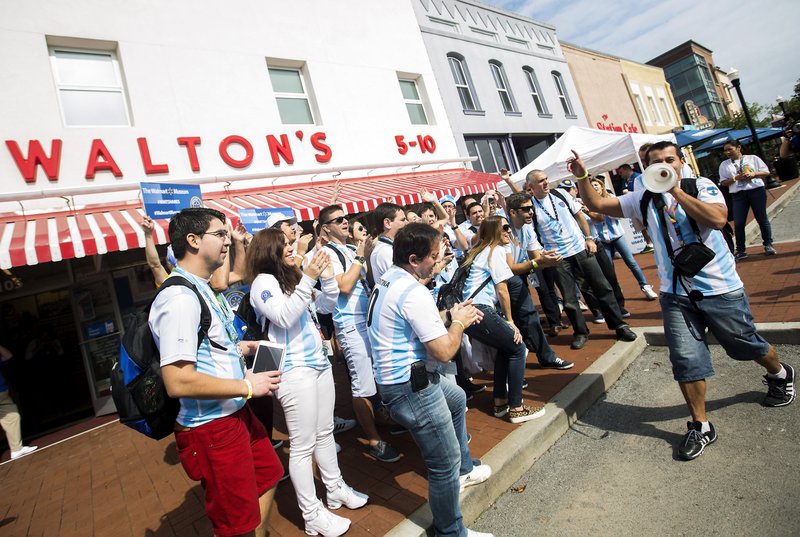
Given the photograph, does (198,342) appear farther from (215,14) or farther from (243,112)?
(215,14)

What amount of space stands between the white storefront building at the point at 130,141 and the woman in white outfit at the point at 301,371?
368cm

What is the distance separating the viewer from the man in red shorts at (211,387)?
1.77 meters

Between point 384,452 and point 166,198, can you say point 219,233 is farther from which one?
point 166,198

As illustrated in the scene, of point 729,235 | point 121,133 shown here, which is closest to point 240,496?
point 729,235

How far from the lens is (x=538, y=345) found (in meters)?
4.45

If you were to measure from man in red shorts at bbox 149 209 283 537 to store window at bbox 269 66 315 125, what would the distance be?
7.78 m

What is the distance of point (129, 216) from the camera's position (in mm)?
5957

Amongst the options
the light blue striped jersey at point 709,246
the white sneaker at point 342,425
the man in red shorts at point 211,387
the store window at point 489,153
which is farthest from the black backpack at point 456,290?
the store window at point 489,153

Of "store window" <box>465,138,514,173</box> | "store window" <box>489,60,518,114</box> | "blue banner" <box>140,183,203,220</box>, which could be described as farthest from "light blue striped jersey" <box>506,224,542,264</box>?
"store window" <box>489,60,518,114</box>

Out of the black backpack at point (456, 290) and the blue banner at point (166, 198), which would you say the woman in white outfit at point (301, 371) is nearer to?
the black backpack at point (456, 290)

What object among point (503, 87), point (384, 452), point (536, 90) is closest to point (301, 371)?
point (384, 452)

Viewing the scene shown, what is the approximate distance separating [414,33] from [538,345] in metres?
10.8

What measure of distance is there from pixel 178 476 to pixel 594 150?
→ 10100 millimetres

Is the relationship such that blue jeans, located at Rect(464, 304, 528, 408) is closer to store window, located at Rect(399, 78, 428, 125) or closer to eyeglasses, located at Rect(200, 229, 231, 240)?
eyeglasses, located at Rect(200, 229, 231, 240)
